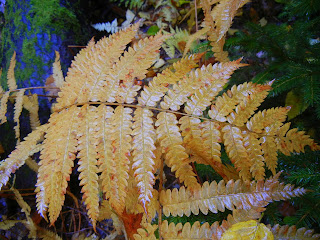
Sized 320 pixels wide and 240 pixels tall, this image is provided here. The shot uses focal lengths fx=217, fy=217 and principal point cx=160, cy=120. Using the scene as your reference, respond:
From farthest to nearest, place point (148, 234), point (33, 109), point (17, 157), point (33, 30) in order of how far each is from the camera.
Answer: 1. point (33, 30)
2. point (33, 109)
3. point (17, 157)
4. point (148, 234)

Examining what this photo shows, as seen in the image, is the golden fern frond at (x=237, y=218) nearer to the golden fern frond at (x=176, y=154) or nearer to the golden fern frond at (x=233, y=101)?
the golden fern frond at (x=176, y=154)

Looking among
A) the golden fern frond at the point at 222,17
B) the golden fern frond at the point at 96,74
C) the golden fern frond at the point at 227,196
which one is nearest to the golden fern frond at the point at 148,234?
the golden fern frond at the point at 227,196

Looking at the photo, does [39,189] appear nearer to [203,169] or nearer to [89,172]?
[89,172]

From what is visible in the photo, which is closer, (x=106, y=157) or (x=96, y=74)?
(x=106, y=157)

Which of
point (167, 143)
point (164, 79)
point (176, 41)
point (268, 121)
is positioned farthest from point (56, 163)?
point (176, 41)

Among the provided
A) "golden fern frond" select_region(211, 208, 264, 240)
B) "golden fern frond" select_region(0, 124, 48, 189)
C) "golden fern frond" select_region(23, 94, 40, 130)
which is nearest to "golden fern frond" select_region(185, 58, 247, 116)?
"golden fern frond" select_region(211, 208, 264, 240)

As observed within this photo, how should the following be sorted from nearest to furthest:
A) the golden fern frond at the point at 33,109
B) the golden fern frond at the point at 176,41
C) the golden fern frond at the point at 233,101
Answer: the golden fern frond at the point at 233,101
the golden fern frond at the point at 33,109
the golden fern frond at the point at 176,41

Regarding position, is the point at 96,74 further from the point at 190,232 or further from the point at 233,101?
the point at 190,232
